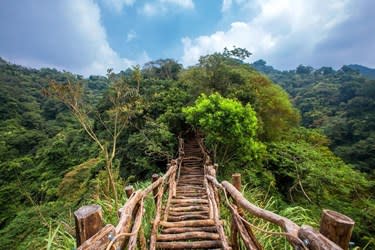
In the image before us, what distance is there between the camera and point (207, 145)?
11953 mm

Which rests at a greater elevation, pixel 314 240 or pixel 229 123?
pixel 229 123

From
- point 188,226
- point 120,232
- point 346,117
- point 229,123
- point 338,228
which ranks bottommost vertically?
point 188,226

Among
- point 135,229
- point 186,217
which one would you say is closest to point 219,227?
point 186,217

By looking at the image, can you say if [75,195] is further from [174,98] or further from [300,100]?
[300,100]

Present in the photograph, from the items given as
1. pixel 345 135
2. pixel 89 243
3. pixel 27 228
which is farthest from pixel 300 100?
pixel 89 243

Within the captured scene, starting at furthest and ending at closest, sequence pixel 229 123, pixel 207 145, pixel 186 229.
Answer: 1. pixel 207 145
2. pixel 229 123
3. pixel 186 229

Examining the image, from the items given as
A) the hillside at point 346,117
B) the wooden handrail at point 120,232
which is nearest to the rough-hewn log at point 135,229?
the wooden handrail at point 120,232

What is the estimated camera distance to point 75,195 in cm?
988

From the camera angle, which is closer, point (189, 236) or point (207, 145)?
point (189, 236)

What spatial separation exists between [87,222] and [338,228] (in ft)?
4.95

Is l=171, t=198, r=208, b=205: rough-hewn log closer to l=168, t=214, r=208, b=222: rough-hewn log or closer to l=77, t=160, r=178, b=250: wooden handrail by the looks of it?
l=168, t=214, r=208, b=222: rough-hewn log

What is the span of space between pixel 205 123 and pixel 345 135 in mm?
18026

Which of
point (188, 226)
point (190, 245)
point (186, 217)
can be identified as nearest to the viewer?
point (190, 245)

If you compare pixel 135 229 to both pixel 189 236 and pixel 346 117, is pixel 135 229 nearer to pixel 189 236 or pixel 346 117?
pixel 189 236
